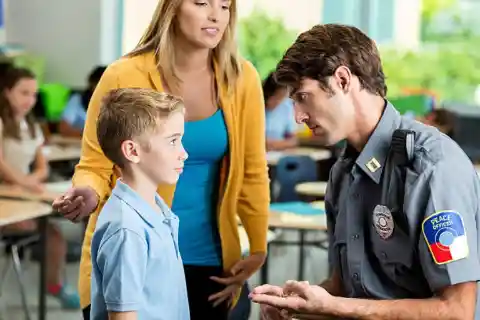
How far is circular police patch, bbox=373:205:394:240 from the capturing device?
70.2 inches

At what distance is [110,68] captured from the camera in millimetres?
2184

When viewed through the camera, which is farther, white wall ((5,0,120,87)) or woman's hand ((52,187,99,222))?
white wall ((5,0,120,87))

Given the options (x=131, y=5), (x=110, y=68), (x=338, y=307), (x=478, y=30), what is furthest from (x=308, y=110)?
(x=131, y=5)

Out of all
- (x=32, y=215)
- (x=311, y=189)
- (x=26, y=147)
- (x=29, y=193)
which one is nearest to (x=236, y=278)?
(x=32, y=215)

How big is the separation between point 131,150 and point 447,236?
735 mm

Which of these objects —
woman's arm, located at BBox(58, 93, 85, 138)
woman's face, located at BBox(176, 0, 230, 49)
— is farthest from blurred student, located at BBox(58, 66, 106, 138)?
woman's face, located at BBox(176, 0, 230, 49)

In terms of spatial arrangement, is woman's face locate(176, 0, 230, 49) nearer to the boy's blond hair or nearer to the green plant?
the boy's blond hair

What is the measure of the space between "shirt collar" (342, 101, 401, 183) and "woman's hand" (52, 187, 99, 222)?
2.20 ft

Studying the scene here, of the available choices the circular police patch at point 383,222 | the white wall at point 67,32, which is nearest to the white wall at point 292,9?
the white wall at point 67,32

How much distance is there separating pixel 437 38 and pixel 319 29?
620cm

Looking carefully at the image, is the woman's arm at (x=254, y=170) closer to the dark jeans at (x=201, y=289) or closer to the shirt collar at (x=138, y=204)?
the dark jeans at (x=201, y=289)

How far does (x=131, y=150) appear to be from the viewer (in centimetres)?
193

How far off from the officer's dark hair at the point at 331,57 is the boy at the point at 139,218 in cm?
31

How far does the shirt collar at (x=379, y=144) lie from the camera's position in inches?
72.4
